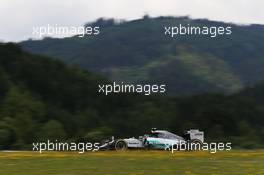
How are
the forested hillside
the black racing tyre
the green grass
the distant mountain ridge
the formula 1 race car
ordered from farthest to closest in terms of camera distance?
the distant mountain ridge < the forested hillside < the formula 1 race car < the black racing tyre < the green grass

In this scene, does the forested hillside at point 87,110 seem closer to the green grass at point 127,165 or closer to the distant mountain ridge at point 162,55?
the distant mountain ridge at point 162,55

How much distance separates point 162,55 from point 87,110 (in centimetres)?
4858

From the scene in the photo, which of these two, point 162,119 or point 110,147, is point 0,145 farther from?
point 162,119

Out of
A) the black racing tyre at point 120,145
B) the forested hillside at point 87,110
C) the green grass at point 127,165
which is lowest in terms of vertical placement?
the green grass at point 127,165

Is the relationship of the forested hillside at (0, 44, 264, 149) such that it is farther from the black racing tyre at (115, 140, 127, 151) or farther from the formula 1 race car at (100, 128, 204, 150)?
the formula 1 race car at (100, 128, 204, 150)

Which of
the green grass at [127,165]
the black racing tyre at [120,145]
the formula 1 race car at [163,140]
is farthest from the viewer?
the formula 1 race car at [163,140]

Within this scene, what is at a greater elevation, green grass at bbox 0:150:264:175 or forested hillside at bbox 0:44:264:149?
forested hillside at bbox 0:44:264:149

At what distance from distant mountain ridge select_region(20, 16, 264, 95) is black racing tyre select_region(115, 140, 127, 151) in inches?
2486

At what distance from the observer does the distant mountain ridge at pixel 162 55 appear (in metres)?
114

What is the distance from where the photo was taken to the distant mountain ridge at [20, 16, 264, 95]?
11369 cm

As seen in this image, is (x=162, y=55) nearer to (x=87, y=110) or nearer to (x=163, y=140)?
(x=87, y=110)

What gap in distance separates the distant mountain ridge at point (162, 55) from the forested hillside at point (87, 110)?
43.7 ft

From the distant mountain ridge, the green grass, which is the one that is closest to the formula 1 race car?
the green grass

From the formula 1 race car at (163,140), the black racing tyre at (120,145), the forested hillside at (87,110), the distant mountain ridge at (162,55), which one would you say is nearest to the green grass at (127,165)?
the black racing tyre at (120,145)
